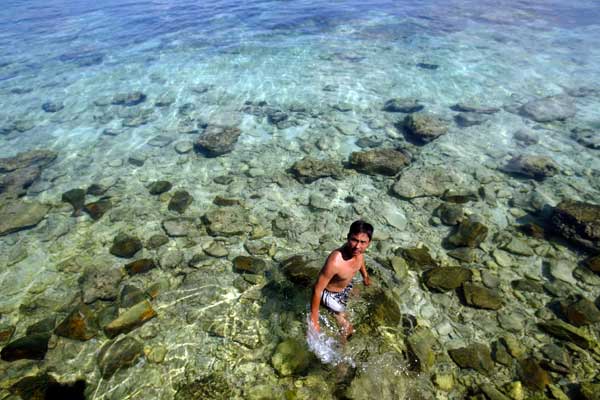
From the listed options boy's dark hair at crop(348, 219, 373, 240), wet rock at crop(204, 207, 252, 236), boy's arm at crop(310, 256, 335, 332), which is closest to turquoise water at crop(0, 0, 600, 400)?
wet rock at crop(204, 207, 252, 236)

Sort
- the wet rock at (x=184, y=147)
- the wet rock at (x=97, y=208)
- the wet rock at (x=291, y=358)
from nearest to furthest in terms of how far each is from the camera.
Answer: the wet rock at (x=291, y=358) → the wet rock at (x=97, y=208) → the wet rock at (x=184, y=147)

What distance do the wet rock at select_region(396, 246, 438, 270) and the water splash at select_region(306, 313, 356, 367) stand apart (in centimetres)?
221

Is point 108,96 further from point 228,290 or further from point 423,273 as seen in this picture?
point 423,273

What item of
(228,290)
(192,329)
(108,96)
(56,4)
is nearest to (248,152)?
(228,290)

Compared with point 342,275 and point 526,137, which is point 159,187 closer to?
point 342,275

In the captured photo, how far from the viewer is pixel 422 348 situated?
15.5 ft

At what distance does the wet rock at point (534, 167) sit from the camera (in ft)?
26.6

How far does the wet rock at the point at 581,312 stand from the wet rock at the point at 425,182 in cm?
329

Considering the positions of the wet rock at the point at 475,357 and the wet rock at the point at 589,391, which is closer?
the wet rock at the point at 589,391

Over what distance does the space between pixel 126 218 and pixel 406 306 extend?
6200mm

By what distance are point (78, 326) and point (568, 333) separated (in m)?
7.30

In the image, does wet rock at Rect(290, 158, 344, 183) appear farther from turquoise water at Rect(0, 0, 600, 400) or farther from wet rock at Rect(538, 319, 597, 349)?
wet rock at Rect(538, 319, 597, 349)

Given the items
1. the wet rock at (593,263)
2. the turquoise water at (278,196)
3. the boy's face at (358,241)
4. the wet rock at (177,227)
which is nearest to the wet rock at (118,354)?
the turquoise water at (278,196)

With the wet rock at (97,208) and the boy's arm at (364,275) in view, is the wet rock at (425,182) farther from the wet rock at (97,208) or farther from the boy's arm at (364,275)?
the wet rock at (97,208)
